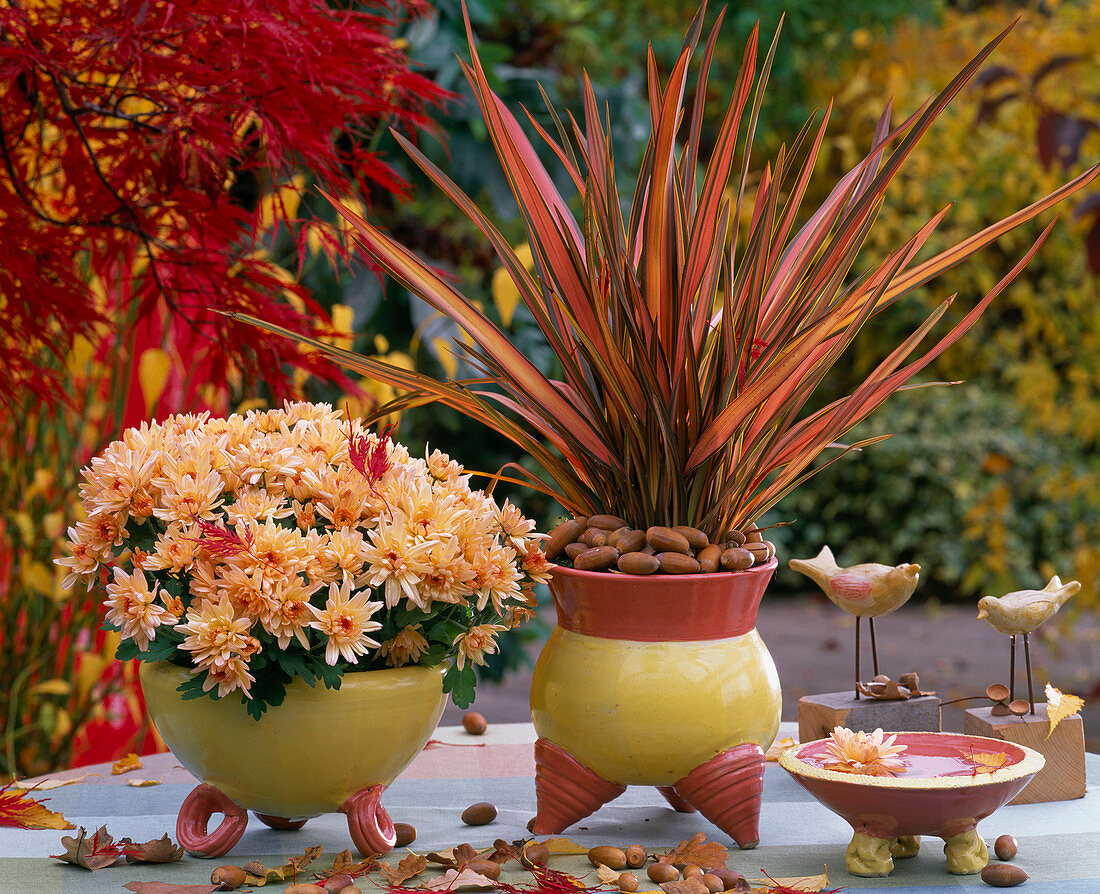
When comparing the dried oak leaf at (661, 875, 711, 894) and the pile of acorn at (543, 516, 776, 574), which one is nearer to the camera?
the dried oak leaf at (661, 875, 711, 894)

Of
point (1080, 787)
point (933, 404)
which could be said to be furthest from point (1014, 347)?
point (1080, 787)

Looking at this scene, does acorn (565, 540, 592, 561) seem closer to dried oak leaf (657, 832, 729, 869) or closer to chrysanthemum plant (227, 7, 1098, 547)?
chrysanthemum plant (227, 7, 1098, 547)

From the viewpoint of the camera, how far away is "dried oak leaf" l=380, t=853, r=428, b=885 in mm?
725

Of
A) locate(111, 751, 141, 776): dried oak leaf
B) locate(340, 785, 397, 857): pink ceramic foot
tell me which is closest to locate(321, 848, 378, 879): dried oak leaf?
locate(340, 785, 397, 857): pink ceramic foot

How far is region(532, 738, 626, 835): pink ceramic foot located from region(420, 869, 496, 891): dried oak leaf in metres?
0.11

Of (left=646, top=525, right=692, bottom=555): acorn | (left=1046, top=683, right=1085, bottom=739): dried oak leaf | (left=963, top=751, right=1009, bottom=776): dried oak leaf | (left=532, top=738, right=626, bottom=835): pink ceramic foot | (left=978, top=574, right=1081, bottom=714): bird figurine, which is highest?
(left=646, top=525, right=692, bottom=555): acorn

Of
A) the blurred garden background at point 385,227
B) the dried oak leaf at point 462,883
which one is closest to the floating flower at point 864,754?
the dried oak leaf at point 462,883

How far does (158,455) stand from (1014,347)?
3.41 meters

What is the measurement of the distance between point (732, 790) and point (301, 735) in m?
0.30

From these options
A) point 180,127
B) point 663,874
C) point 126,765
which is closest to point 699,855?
point 663,874

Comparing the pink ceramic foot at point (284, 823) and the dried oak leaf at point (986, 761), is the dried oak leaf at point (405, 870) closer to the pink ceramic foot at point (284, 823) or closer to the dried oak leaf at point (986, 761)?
the pink ceramic foot at point (284, 823)

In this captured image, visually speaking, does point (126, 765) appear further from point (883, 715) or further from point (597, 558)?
point (883, 715)

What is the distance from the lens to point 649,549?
814mm

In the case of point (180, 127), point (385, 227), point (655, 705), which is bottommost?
point (655, 705)
